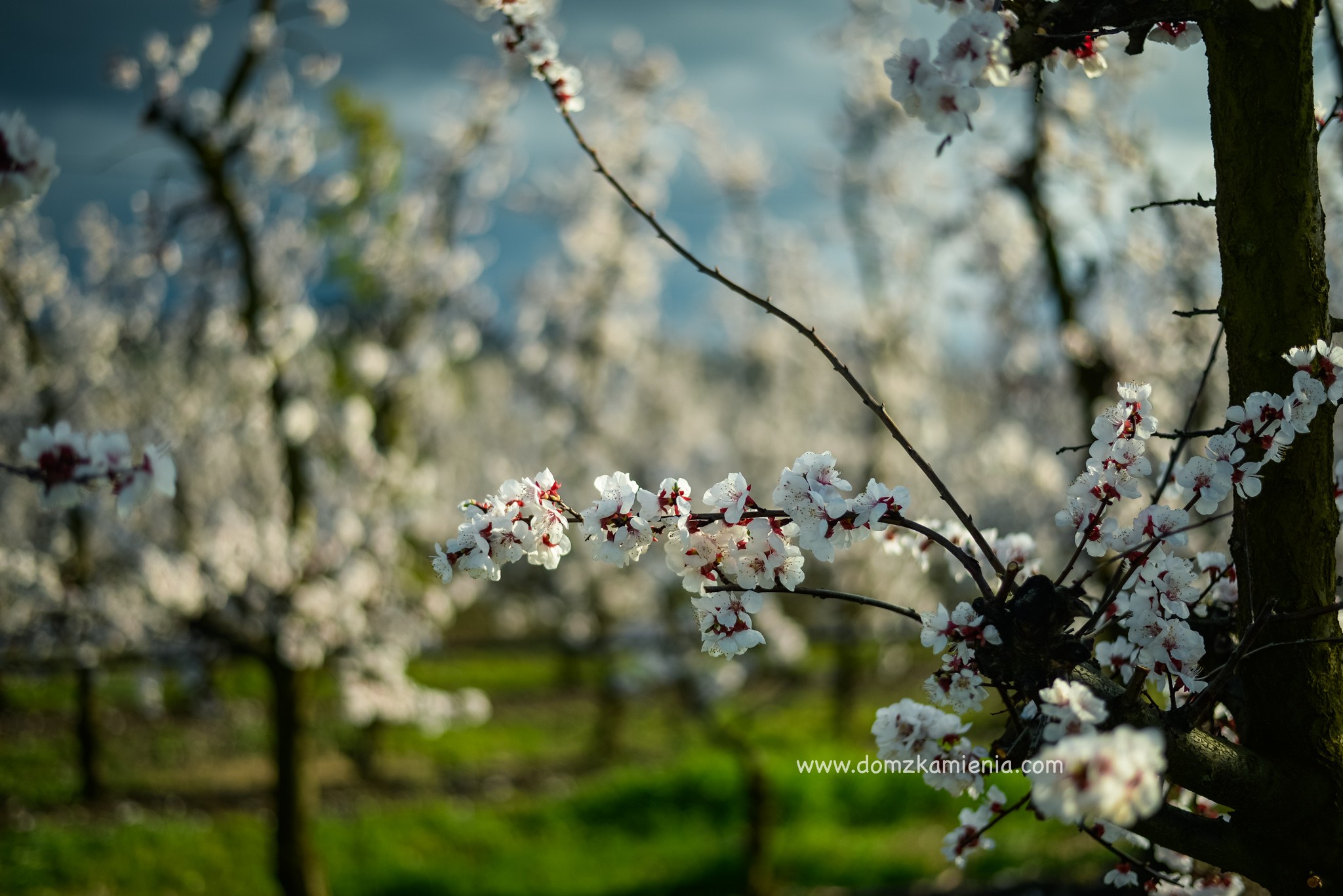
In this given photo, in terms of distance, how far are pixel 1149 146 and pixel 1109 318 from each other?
1.49m

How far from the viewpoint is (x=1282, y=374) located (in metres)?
1.47

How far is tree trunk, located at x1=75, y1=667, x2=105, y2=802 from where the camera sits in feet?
27.3

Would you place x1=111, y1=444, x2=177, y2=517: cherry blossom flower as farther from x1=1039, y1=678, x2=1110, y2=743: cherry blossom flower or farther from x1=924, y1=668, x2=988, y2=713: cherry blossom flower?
x1=1039, y1=678, x2=1110, y2=743: cherry blossom flower

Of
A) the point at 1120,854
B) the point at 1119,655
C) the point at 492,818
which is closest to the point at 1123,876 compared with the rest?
the point at 1120,854

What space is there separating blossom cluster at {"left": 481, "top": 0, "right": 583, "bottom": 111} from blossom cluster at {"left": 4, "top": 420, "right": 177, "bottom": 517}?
113cm

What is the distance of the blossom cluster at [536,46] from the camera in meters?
1.74

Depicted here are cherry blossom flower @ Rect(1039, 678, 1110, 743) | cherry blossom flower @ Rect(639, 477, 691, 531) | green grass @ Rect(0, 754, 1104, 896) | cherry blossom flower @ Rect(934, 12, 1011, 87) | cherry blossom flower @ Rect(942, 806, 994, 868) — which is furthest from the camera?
green grass @ Rect(0, 754, 1104, 896)

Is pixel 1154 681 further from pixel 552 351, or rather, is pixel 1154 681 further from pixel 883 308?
pixel 883 308

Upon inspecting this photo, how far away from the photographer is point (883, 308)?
11.3 metres

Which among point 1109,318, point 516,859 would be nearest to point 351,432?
A: point 516,859

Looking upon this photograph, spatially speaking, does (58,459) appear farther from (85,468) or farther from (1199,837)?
(1199,837)

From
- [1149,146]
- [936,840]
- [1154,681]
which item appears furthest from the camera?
[936,840]

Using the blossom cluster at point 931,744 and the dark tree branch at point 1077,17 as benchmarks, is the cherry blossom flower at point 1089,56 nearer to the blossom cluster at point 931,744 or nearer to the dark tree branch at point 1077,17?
the dark tree branch at point 1077,17

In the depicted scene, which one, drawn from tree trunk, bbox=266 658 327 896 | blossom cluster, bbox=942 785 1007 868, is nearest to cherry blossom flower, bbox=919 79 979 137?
blossom cluster, bbox=942 785 1007 868
